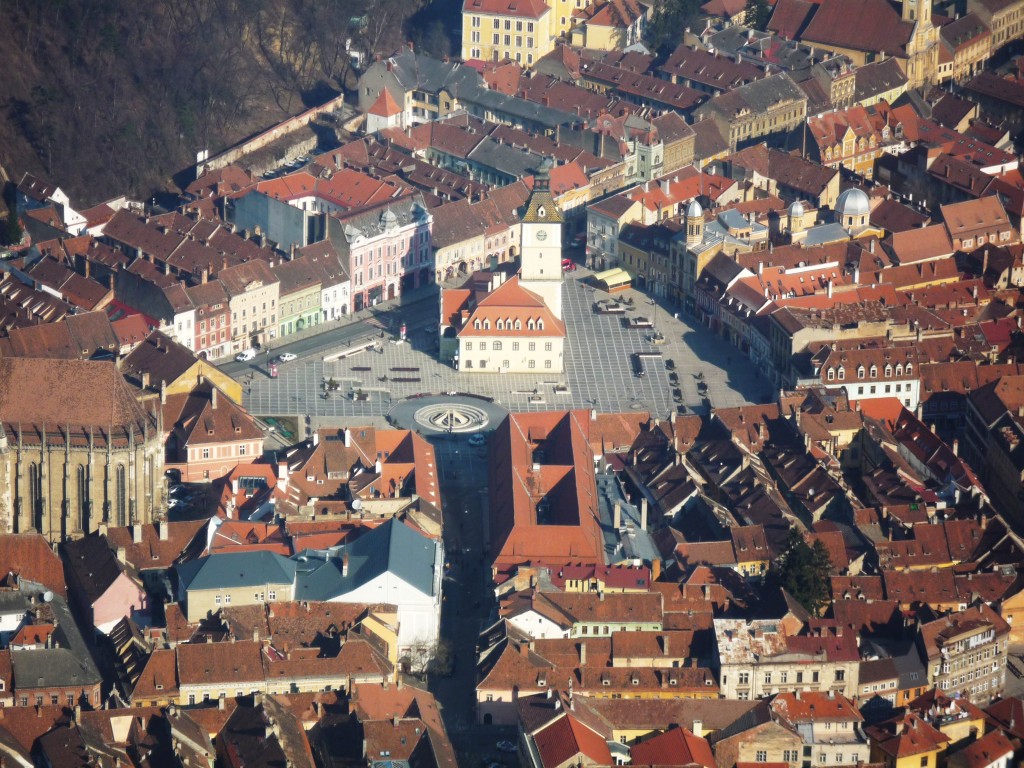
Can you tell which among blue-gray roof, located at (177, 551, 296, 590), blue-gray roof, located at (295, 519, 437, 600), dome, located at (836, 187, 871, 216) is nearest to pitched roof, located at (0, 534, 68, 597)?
blue-gray roof, located at (177, 551, 296, 590)

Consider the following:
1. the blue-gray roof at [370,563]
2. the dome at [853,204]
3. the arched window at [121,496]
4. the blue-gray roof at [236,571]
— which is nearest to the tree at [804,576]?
the blue-gray roof at [370,563]

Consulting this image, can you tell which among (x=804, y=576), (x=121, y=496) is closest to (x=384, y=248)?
(x=121, y=496)

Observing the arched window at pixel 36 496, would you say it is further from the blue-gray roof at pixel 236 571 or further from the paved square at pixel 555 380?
the paved square at pixel 555 380

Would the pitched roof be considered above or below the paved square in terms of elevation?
below

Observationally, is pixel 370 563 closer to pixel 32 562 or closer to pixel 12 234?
pixel 32 562

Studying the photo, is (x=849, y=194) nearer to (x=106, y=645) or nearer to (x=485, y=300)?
(x=485, y=300)

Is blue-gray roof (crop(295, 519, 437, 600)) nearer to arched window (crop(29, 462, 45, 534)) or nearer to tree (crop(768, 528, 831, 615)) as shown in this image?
arched window (crop(29, 462, 45, 534))
